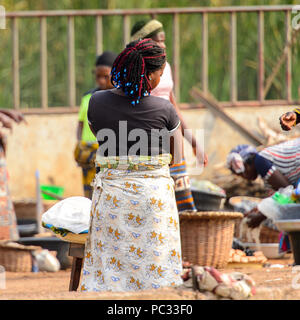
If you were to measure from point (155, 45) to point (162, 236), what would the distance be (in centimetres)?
115

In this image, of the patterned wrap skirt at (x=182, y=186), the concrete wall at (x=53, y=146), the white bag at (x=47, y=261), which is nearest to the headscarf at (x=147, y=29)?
the patterned wrap skirt at (x=182, y=186)

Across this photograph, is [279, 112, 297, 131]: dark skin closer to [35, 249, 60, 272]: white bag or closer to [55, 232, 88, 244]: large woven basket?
[55, 232, 88, 244]: large woven basket

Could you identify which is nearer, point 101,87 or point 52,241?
point 101,87

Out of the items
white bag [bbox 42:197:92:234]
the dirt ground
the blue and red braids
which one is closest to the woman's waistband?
the blue and red braids

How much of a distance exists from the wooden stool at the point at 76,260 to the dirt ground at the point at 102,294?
0.14 m

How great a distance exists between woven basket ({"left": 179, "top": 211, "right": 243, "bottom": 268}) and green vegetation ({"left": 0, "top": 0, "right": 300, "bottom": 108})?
5.24 meters

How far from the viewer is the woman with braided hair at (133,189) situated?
4.53 meters

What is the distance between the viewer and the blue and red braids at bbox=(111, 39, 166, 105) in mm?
4566

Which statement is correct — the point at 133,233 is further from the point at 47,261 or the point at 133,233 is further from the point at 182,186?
the point at 47,261

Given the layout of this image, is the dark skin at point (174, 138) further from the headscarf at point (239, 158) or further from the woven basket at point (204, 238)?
the headscarf at point (239, 158)
